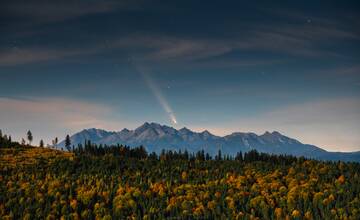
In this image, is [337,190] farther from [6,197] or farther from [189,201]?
[6,197]

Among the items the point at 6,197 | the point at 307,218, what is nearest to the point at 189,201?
the point at 307,218

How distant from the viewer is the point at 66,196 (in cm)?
18188

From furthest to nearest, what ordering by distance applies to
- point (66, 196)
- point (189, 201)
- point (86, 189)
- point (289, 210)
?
point (86, 189)
point (66, 196)
point (189, 201)
point (289, 210)

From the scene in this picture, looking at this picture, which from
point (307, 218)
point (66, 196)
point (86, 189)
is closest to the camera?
point (307, 218)

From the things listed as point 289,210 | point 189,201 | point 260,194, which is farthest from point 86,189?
point 289,210

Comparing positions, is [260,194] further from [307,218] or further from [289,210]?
[307,218]

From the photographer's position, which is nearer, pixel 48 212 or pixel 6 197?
pixel 48 212

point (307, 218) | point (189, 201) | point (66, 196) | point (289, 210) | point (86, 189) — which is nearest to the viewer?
point (307, 218)

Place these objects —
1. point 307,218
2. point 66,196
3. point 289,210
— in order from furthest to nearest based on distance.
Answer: point 66,196, point 289,210, point 307,218

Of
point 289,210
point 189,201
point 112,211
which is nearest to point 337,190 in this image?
point 289,210

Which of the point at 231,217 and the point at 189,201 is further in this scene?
the point at 189,201

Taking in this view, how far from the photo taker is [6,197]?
18250 centimetres

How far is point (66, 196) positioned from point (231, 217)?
70702mm

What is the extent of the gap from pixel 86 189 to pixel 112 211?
35613 mm
